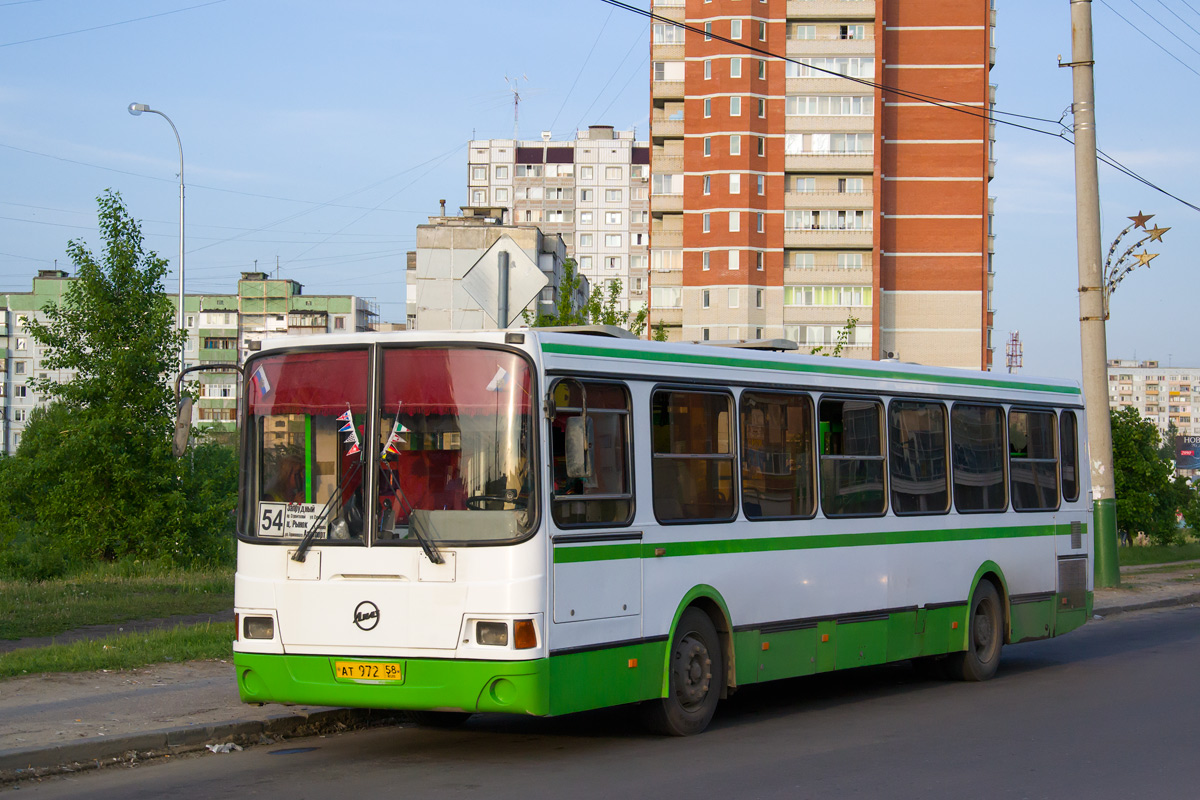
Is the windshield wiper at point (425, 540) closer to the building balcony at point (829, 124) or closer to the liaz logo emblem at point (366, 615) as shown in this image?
the liaz logo emblem at point (366, 615)

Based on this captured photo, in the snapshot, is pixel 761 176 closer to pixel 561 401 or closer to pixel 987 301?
pixel 987 301

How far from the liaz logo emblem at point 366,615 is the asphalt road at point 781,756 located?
0.95m

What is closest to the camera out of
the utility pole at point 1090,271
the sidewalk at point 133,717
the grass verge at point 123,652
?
the sidewalk at point 133,717

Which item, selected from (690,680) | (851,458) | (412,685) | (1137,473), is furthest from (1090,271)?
(1137,473)

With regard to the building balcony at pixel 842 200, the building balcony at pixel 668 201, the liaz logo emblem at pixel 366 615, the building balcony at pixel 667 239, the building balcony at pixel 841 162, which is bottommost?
the liaz logo emblem at pixel 366 615

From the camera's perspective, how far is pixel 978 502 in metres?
14.2

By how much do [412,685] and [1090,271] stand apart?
17224mm

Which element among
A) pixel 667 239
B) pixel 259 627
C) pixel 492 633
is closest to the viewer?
pixel 492 633

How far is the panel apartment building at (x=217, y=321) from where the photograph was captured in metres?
140

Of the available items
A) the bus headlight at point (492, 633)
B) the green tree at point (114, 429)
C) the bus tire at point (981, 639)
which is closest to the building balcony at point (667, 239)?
the green tree at point (114, 429)

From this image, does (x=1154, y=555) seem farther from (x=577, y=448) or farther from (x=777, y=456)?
(x=577, y=448)

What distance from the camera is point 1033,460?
598 inches

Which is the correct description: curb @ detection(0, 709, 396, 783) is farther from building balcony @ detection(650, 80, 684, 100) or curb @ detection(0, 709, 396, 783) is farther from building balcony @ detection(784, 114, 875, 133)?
building balcony @ detection(650, 80, 684, 100)

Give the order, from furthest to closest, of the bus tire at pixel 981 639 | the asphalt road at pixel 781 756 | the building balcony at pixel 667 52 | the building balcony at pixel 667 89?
the building balcony at pixel 667 52 < the building balcony at pixel 667 89 < the bus tire at pixel 981 639 < the asphalt road at pixel 781 756
